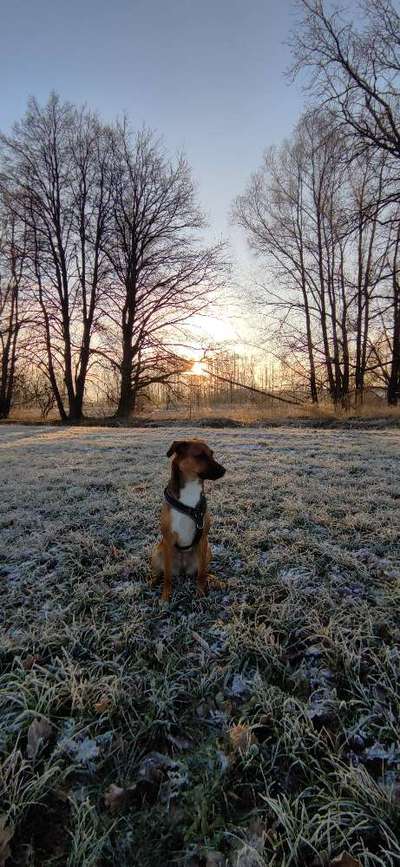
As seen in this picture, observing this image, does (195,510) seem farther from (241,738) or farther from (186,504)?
(241,738)

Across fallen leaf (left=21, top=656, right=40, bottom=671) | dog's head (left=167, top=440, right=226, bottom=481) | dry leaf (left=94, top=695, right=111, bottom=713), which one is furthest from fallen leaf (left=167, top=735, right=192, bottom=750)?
dog's head (left=167, top=440, right=226, bottom=481)

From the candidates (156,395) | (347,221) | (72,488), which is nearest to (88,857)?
(72,488)

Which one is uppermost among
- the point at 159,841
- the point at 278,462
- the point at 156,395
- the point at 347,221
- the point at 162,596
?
the point at 347,221

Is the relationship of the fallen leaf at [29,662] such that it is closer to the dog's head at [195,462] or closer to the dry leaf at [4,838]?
the dry leaf at [4,838]

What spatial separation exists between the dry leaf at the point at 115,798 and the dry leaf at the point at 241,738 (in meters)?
0.47

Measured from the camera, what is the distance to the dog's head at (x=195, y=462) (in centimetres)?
275

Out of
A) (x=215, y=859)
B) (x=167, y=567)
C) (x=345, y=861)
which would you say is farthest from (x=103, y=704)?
(x=345, y=861)

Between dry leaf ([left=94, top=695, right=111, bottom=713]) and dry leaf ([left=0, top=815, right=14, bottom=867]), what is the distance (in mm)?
549

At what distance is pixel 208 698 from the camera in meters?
2.03

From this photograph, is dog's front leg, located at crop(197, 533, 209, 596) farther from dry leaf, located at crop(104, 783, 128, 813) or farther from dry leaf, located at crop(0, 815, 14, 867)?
dry leaf, located at crop(0, 815, 14, 867)

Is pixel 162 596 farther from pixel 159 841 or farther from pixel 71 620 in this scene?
pixel 159 841

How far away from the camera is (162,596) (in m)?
2.86

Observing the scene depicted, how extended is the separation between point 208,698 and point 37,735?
812 millimetres

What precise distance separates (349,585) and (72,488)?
3970 mm
